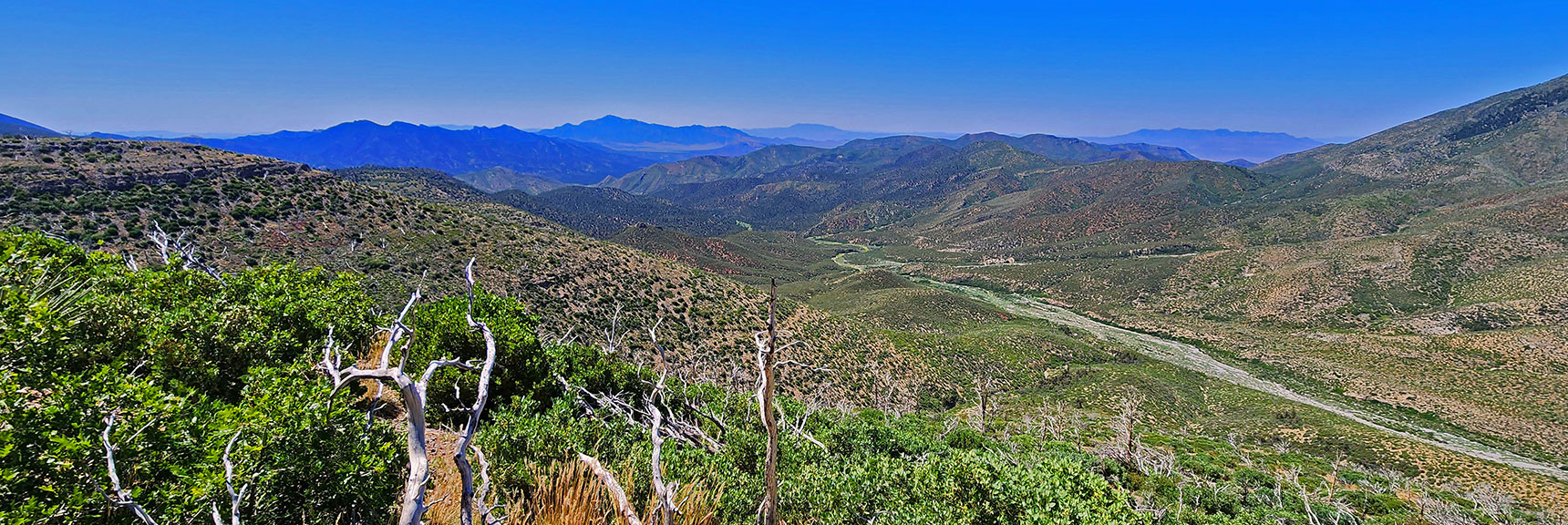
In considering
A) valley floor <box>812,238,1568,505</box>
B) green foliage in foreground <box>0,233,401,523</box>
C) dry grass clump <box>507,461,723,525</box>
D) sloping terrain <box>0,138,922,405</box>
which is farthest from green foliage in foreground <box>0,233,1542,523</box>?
valley floor <box>812,238,1568,505</box>

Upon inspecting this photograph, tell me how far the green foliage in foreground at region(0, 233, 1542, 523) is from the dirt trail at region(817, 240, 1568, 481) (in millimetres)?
47253

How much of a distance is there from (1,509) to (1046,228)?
6342 inches

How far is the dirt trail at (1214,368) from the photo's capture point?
3788 centimetres

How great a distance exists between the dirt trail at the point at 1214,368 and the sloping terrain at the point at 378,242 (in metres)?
35.9

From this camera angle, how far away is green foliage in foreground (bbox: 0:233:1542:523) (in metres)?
3.48

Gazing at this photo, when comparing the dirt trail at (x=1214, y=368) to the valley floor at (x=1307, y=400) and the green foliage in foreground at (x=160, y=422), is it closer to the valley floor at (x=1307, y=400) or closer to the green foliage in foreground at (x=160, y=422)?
the valley floor at (x=1307, y=400)

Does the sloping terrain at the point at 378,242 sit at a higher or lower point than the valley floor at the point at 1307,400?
higher

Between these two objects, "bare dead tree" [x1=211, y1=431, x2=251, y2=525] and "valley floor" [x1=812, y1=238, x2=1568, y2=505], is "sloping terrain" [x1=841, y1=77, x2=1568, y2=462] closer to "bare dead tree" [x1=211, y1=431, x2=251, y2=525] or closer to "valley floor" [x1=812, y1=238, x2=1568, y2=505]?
"valley floor" [x1=812, y1=238, x2=1568, y2=505]

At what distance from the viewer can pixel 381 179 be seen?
140875mm

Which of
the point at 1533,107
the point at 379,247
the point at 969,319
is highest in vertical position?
the point at 1533,107

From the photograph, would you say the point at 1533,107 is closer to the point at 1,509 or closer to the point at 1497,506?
the point at 1497,506

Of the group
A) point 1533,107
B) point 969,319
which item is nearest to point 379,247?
point 969,319

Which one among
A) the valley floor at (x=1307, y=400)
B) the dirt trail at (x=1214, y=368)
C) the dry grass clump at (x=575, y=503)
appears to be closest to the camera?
the dry grass clump at (x=575, y=503)

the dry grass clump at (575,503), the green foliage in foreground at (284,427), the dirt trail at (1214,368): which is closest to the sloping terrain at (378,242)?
the green foliage in foreground at (284,427)
